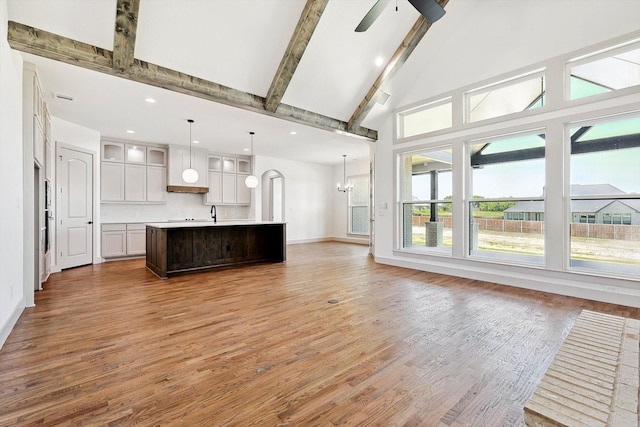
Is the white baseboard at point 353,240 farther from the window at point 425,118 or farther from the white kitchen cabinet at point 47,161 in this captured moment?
the white kitchen cabinet at point 47,161

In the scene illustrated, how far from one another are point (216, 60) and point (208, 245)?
331 cm

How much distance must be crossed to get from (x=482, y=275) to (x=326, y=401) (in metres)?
4.08

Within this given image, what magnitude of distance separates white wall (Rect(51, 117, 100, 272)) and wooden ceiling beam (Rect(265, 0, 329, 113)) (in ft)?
13.5

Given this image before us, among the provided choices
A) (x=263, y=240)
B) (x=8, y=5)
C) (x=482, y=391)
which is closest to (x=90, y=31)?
(x=8, y=5)

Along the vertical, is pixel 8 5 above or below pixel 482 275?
above

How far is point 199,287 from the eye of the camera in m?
4.34

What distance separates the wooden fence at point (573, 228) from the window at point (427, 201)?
113mm

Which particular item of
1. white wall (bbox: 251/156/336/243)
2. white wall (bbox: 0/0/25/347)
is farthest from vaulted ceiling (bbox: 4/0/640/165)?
white wall (bbox: 251/156/336/243)

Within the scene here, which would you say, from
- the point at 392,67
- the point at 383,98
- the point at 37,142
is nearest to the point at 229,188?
the point at 37,142

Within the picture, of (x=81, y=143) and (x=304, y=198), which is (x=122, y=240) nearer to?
(x=81, y=143)

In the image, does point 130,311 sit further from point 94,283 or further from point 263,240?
point 263,240

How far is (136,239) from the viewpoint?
6957mm

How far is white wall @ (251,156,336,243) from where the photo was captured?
9328mm

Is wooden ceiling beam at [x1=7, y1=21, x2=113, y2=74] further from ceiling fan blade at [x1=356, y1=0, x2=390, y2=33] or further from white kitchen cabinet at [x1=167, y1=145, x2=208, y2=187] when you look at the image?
white kitchen cabinet at [x1=167, y1=145, x2=208, y2=187]
